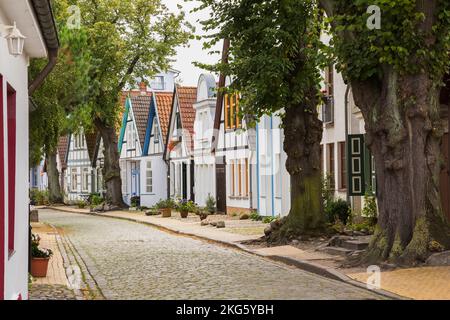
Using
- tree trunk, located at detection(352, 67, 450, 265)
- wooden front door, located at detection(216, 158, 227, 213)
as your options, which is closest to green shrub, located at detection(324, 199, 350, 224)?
tree trunk, located at detection(352, 67, 450, 265)

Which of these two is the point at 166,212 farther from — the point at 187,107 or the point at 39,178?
the point at 39,178

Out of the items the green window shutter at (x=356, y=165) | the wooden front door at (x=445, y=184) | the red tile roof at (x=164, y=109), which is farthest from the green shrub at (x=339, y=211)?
the red tile roof at (x=164, y=109)

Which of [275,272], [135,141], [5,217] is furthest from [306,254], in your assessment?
[135,141]

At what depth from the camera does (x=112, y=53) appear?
39.3 metres

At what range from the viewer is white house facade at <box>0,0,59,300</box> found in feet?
25.5

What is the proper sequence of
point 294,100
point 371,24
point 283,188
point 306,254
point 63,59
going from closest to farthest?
1. point 371,24
2. point 306,254
3. point 294,100
4. point 63,59
5. point 283,188

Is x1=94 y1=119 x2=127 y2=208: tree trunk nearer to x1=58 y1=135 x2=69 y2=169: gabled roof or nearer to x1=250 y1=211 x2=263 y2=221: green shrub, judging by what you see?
x1=250 y1=211 x2=263 y2=221: green shrub

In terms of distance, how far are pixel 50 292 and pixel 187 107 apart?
32397 mm

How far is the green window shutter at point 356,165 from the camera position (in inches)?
864

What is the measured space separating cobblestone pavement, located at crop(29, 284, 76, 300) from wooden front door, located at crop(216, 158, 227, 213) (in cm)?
2515

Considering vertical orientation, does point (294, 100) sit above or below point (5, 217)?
above

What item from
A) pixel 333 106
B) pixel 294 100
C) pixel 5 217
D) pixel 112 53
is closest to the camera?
pixel 5 217
